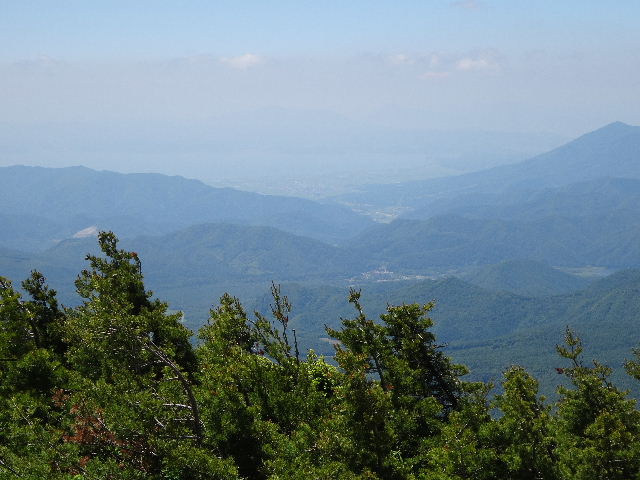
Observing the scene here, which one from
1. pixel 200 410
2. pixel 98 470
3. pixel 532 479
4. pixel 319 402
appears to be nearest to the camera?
pixel 98 470

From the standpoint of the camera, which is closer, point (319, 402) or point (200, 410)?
point (200, 410)

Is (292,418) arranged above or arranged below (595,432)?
below

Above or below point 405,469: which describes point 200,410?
above

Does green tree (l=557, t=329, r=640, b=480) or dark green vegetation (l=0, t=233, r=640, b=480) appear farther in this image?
dark green vegetation (l=0, t=233, r=640, b=480)

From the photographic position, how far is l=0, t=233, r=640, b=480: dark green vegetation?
21.0 m

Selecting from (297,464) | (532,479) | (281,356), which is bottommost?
(532,479)

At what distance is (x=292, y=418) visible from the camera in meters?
26.8

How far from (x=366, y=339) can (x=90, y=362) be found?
610 inches

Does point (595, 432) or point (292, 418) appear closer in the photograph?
point (595, 432)

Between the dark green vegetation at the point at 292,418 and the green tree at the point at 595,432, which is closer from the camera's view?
the green tree at the point at 595,432

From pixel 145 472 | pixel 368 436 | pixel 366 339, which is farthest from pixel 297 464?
pixel 366 339

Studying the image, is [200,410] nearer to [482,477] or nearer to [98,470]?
[98,470]

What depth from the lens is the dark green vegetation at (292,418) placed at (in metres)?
21.0

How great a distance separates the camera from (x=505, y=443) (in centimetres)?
2311
